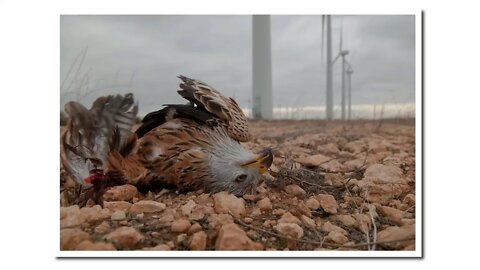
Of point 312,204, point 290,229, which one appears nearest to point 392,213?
point 312,204

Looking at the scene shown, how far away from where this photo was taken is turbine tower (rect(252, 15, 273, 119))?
69.5 inches

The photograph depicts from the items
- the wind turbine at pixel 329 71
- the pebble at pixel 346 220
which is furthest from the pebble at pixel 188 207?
the wind turbine at pixel 329 71

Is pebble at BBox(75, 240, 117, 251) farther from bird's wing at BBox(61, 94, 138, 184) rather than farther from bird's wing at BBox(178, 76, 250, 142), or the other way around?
bird's wing at BBox(178, 76, 250, 142)

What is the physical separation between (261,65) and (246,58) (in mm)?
73

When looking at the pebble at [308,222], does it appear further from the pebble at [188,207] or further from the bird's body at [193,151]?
the pebble at [188,207]

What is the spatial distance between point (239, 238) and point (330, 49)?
0.89 m

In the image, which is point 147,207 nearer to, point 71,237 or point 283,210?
point 71,237

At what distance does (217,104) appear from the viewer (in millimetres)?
1678

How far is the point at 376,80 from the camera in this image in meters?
1.79

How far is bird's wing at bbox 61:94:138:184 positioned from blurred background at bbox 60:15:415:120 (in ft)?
0.15

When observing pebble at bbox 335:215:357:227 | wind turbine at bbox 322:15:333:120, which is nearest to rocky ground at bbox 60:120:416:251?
pebble at bbox 335:215:357:227

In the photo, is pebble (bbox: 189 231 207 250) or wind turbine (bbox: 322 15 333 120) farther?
wind turbine (bbox: 322 15 333 120)
